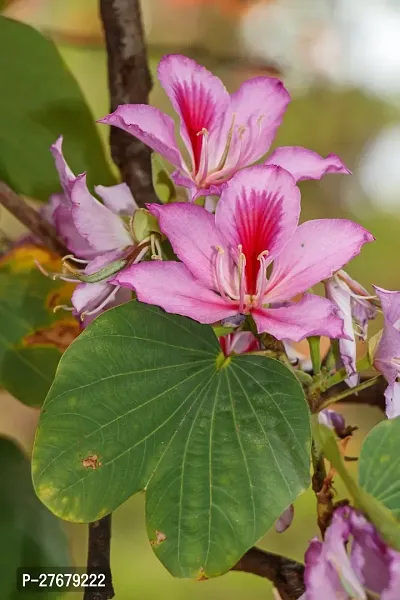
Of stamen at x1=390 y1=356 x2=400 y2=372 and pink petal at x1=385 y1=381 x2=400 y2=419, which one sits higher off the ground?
stamen at x1=390 y1=356 x2=400 y2=372

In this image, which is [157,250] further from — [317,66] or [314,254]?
[317,66]

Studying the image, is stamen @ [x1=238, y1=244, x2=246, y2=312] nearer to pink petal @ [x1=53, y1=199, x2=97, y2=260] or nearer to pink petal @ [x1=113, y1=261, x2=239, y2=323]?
pink petal @ [x1=113, y1=261, x2=239, y2=323]

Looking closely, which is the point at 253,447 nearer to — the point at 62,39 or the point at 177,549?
the point at 177,549

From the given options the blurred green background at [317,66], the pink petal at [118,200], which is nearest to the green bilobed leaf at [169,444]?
the pink petal at [118,200]

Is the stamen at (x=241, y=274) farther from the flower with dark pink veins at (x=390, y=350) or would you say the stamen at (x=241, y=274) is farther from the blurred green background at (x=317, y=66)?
the blurred green background at (x=317, y=66)

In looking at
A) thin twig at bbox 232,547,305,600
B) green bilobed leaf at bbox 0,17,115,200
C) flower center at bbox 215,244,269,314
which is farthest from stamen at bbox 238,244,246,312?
green bilobed leaf at bbox 0,17,115,200

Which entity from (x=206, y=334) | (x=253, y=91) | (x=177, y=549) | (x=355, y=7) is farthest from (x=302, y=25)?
(x=177, y=549)
